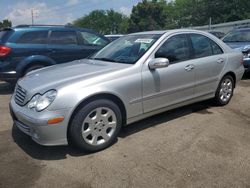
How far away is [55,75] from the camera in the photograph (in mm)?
4266

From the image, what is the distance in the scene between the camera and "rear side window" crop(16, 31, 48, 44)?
296 inches

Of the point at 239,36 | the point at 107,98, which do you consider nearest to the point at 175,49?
the point at 107,98

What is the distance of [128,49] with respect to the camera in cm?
492

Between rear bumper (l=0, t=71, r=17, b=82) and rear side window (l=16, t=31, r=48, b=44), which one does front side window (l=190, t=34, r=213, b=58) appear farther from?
rear bumper (l=0, t=71, r=17, b=82)

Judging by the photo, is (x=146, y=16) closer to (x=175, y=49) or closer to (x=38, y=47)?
(x=38, y=47)

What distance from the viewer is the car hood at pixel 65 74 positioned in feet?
12.8

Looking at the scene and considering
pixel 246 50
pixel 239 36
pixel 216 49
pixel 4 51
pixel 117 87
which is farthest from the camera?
pixel 239 36

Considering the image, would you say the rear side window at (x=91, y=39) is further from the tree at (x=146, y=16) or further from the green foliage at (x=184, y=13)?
the tree at (x=146, y=16)

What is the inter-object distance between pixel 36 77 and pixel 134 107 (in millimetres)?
1487

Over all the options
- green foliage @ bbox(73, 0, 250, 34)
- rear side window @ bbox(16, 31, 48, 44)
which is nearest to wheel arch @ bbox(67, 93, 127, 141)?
rear side window @ bbox(16, 31, 48, 44)

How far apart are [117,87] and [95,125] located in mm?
588

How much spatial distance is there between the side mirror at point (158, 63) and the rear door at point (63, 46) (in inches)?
164

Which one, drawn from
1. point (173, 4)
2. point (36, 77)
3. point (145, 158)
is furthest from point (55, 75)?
point (173, 4)

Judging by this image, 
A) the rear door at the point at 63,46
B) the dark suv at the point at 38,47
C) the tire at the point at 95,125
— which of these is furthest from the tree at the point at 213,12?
the tire at the point at 95,125
